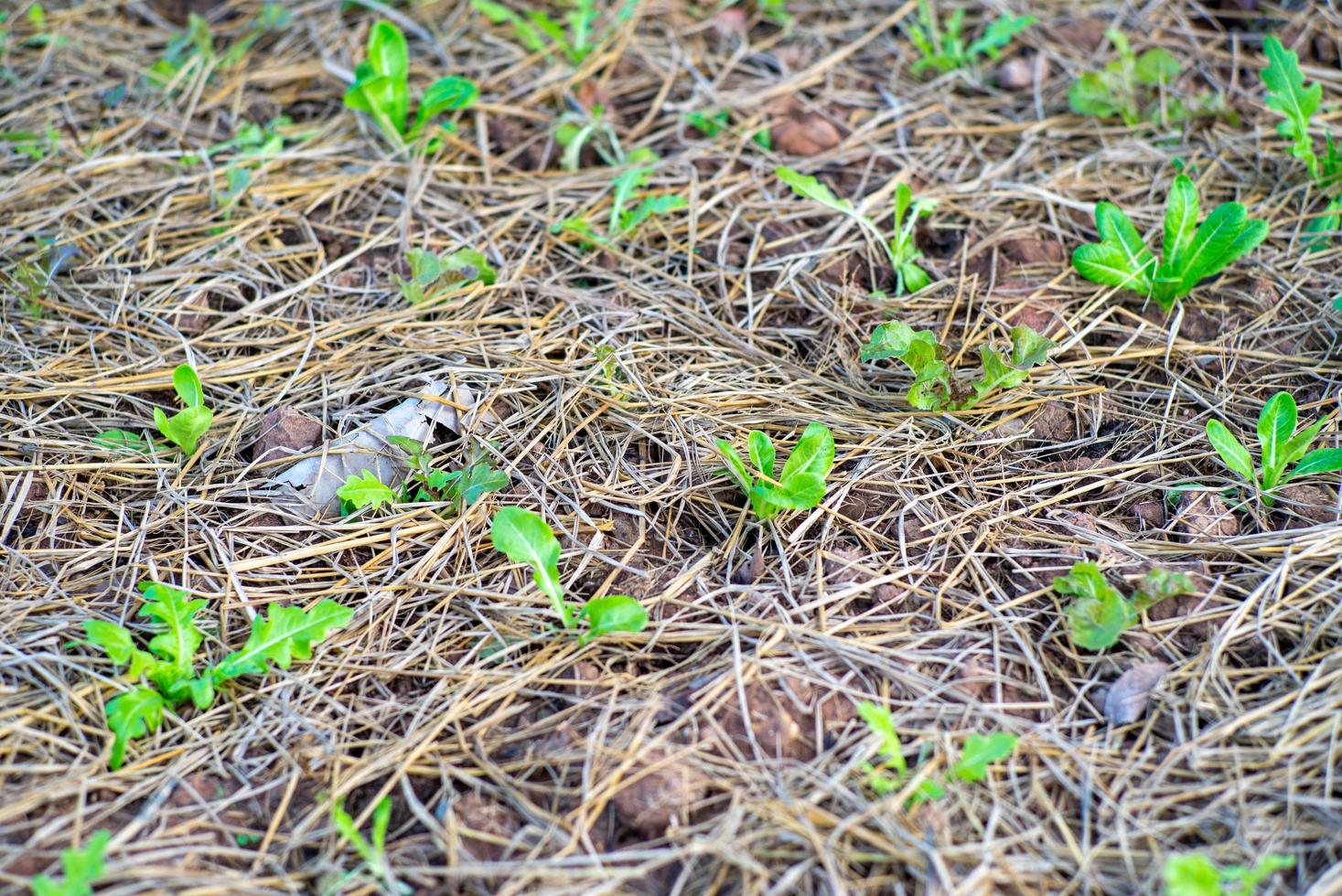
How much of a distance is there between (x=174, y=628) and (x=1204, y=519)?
188 centimetres

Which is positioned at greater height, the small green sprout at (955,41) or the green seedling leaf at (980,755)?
the small green sprout at (955,41)

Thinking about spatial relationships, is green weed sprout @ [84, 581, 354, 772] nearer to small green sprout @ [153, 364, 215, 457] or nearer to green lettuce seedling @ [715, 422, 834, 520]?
small green sprout @ [153, 364, 215, 457]

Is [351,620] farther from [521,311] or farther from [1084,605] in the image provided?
[1084,605]

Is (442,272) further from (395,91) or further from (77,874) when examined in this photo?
(77,874)

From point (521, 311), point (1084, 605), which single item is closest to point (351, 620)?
point (521, 311)

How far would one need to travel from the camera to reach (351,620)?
186 centimetres

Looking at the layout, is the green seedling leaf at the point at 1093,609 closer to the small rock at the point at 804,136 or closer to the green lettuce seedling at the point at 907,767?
the green lettuce seedling at the point at 907,767

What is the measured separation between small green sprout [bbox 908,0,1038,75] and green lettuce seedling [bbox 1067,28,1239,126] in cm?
27

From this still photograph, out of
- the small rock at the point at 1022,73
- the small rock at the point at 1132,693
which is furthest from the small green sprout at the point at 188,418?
the small rock at the point at 1022,73

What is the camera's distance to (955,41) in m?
3.03

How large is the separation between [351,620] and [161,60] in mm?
2129

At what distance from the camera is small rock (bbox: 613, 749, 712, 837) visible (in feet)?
5.11

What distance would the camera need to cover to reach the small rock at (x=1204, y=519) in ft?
6.36

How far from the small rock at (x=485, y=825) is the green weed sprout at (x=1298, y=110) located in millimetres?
2298
